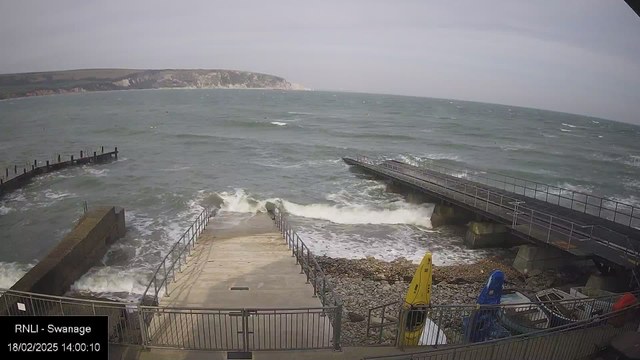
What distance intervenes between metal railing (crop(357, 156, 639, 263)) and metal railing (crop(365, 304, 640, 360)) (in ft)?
25.1

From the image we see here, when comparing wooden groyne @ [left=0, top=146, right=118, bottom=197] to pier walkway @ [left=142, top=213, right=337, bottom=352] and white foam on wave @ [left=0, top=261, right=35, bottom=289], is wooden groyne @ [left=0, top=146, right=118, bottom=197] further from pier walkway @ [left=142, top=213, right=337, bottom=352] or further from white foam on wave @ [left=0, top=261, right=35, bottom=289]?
pier walkway @ [left=142, top=213, right=337, bottom=352]

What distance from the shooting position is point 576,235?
50.9 ft

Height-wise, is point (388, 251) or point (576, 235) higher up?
point (576, 235)

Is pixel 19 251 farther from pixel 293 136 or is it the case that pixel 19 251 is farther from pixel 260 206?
pixel 293 136

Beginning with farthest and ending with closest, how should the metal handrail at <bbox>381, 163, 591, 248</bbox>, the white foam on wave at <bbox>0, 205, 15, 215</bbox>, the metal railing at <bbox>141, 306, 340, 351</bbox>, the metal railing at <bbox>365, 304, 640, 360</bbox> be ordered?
the white foam on wave at <bbox>0, 205, 15, 215</bbox>
the metal handrail at <bbox>381, 163, 591, 248</bbox>
the metal railing at <bbox>141, 306, 340, 351</bbox>
the metal railing at <bbox>365, 304, 640, 360</bbox>

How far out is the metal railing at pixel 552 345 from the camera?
651 centimetres

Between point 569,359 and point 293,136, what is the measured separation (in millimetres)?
56568

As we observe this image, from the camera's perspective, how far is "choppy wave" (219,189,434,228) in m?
23.5

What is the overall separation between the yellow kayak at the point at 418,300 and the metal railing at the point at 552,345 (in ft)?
2.42

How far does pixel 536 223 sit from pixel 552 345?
11.6m

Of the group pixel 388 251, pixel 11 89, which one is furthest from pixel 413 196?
pixel 11 89

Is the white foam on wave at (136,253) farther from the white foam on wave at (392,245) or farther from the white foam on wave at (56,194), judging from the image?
the white foam on wave at (392,245)

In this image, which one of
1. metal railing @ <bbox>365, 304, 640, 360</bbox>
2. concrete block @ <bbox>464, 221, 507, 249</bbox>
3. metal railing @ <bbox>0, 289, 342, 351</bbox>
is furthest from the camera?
concrete block @ <bbox>464, 221, 507, 249</bbox>

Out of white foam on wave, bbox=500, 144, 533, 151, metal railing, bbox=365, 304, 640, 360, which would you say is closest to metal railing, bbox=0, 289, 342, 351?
metal railing, bbox=365, 304, 640, 360
